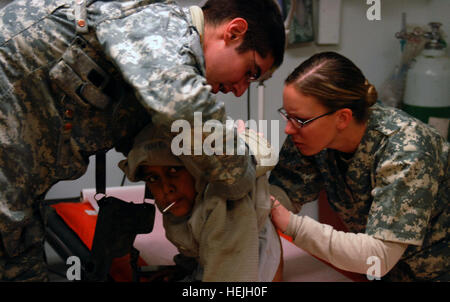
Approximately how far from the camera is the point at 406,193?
1.32 metres

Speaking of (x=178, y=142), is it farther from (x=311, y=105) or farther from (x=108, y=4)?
(x=311, y=105)

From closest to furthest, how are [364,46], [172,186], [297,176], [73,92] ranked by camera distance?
1. [73,92]
2. [172,186]
3. [297,176]
4. [364,46]

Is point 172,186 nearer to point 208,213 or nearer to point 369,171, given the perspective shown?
point 208,213

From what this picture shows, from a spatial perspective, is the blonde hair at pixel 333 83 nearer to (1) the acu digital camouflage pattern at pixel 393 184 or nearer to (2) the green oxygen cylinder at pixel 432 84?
(1) the acu digital camouflage pattern at pixel 393 184

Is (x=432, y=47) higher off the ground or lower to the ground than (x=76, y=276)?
higher

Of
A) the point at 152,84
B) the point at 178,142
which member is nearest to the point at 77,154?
→ the point at 178,142

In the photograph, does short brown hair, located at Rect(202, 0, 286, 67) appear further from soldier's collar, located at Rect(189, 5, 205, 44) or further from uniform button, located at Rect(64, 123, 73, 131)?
uniform button, located at Rect(64, 123, 73, 131)

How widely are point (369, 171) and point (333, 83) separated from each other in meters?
0.32

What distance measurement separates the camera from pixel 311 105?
4.70ft

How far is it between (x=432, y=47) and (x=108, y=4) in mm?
2079

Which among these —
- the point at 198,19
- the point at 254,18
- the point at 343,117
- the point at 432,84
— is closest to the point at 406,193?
the point at 343,117

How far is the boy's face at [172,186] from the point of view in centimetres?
130

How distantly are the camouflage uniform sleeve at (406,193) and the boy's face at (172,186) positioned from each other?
54 centimetres
